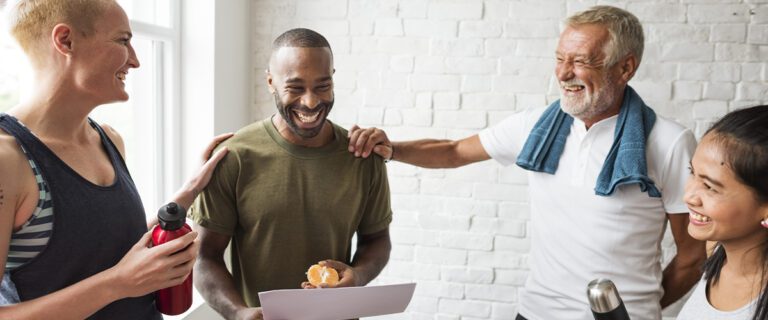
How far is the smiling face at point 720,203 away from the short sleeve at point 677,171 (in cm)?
59

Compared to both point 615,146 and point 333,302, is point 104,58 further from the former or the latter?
point 615,146

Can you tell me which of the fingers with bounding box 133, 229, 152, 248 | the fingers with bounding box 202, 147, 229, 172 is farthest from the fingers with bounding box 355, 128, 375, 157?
the fingers with bounding box 133, 229, 152, 248

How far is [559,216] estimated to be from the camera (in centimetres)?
207

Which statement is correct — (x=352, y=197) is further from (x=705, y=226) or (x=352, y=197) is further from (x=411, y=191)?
(x=411, y=191)

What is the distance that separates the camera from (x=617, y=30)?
6.62 feet

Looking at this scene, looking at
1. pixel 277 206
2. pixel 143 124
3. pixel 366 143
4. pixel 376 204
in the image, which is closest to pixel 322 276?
pixel 277 206

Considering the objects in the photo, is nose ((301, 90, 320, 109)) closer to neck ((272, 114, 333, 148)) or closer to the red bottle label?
neck ((272, 114, 333, 148))

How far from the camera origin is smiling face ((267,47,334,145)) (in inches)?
68.1

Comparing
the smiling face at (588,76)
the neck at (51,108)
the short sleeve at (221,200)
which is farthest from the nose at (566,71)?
the neck at (51,108)

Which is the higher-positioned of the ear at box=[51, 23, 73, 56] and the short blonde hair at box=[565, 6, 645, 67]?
the short blonde hair at box=[565, 6, 645, 67]

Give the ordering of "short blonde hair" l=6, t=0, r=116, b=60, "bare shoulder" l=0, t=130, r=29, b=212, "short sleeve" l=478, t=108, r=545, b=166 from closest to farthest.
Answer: "bare shoulder" l=0, t=130, r=29, b=212 < "short blonde hair" l=6, t=0, r=116, b=60 < "short sleeve" l=478, t=108, r=545, b=166

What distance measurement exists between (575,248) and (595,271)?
3.5 inches

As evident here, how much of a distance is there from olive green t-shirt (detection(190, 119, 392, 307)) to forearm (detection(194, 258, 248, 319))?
0.08 m

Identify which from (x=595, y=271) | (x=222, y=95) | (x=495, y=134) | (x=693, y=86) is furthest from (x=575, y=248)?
(x=222, y=95)
